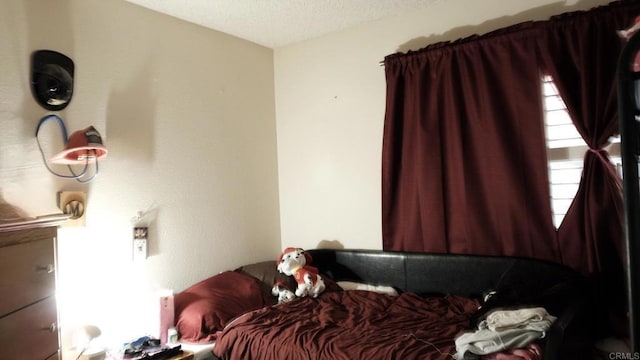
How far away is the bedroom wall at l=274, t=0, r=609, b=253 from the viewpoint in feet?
8.71

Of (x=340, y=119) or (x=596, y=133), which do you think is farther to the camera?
(x=340, y=119)

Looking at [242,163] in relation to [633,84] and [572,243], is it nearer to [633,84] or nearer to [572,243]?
[572,243]

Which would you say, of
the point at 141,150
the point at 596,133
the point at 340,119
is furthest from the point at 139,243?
the point at 596,133

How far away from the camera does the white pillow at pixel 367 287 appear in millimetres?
2559

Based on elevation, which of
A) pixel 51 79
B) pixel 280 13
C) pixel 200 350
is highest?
pixel 280 13

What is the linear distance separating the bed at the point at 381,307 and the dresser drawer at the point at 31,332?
31.2 inches

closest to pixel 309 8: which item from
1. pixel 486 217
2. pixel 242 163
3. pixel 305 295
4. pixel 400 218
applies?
pixel 242 163

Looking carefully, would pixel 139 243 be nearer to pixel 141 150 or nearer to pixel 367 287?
pixel 141 150

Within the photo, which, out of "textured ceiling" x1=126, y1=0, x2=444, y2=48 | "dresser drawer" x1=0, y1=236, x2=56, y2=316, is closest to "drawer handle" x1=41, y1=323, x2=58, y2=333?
"dresser drawer" x1=0, y1=236, x2=56, y2=316

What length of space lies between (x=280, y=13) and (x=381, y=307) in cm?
208

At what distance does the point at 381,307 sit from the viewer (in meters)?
2.30

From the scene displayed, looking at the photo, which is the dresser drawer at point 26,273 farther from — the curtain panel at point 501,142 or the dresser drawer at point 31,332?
the curtain panel at point 501,142

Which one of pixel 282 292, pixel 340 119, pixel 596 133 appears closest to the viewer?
pixel 596 133

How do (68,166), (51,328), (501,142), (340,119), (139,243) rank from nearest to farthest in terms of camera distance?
(51,328) → (68,166) → (501,142) → (139,243) → (340,119)
